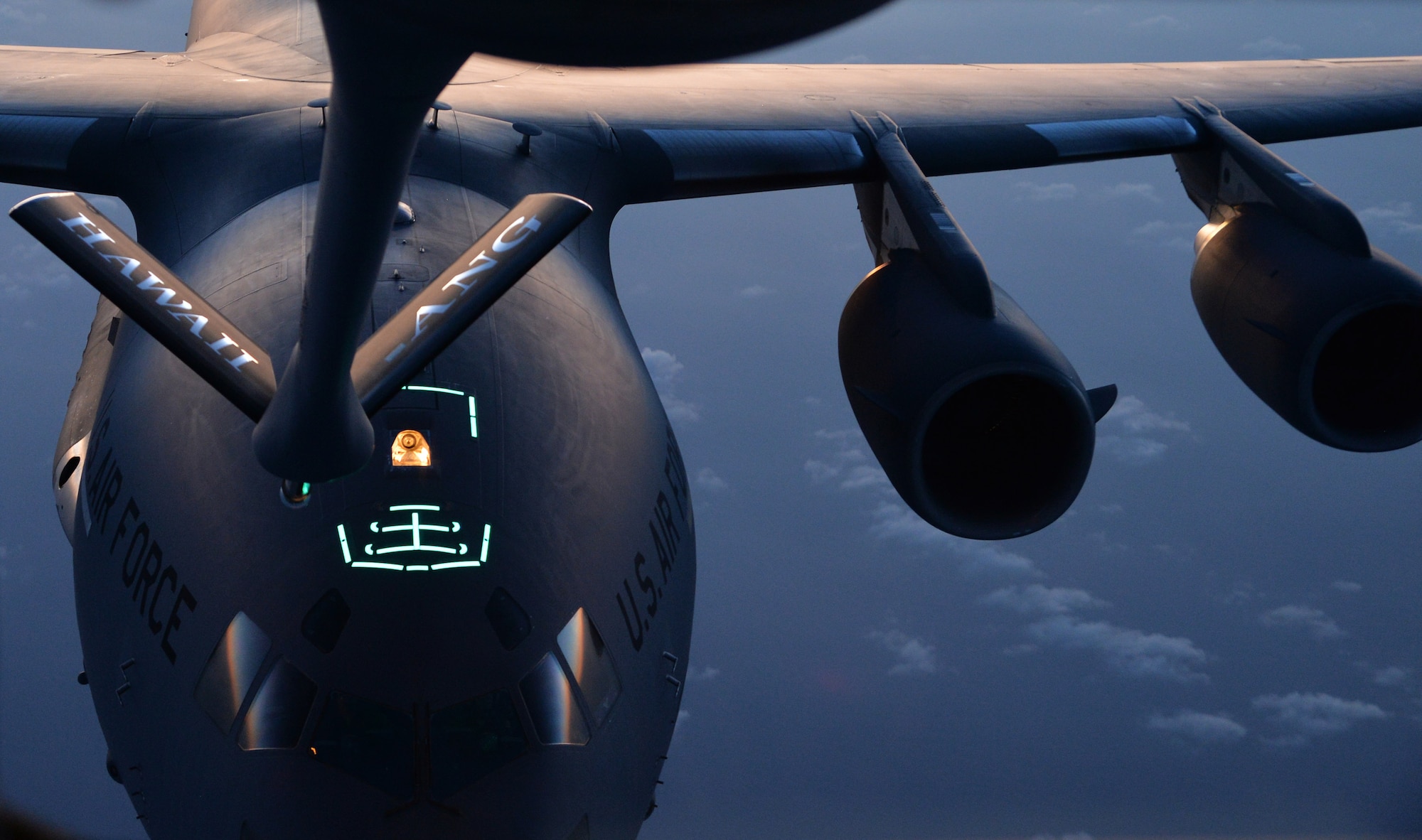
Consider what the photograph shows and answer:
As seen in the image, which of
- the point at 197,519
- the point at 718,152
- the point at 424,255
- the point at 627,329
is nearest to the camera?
the point at 197,519

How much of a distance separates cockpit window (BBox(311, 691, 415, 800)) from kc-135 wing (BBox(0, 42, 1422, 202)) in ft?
19.8

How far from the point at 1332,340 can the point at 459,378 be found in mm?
7659

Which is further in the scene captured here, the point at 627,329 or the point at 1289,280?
the point at 1289,280

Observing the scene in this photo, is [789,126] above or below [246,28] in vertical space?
above

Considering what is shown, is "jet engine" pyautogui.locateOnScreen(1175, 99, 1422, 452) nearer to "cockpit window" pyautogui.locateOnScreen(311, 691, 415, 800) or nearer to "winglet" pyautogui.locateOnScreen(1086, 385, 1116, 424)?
Result: "winglet" pyautogui.locateOnScreen(1086, 385, 1116, 424)

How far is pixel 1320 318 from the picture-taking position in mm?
10234

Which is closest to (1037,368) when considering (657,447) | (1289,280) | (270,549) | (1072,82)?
(657,447)

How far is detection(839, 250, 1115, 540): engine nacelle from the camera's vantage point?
8883mm

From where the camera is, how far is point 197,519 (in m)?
7.08

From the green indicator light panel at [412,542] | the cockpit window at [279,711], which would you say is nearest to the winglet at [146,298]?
the green indicator light panel at [412,542]

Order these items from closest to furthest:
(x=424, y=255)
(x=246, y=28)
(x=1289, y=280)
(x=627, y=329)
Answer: (x=424, y=255) → (x=627, y=329) → (x=1289, y=280) → (x=246, y=28)

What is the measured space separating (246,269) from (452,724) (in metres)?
3.76

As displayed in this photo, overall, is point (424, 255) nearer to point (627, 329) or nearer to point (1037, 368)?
point (627, 329)

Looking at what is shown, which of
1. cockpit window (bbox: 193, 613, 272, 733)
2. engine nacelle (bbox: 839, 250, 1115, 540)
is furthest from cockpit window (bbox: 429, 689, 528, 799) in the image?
engine nacelle (bbox: 839, 250, 1115, 540)
